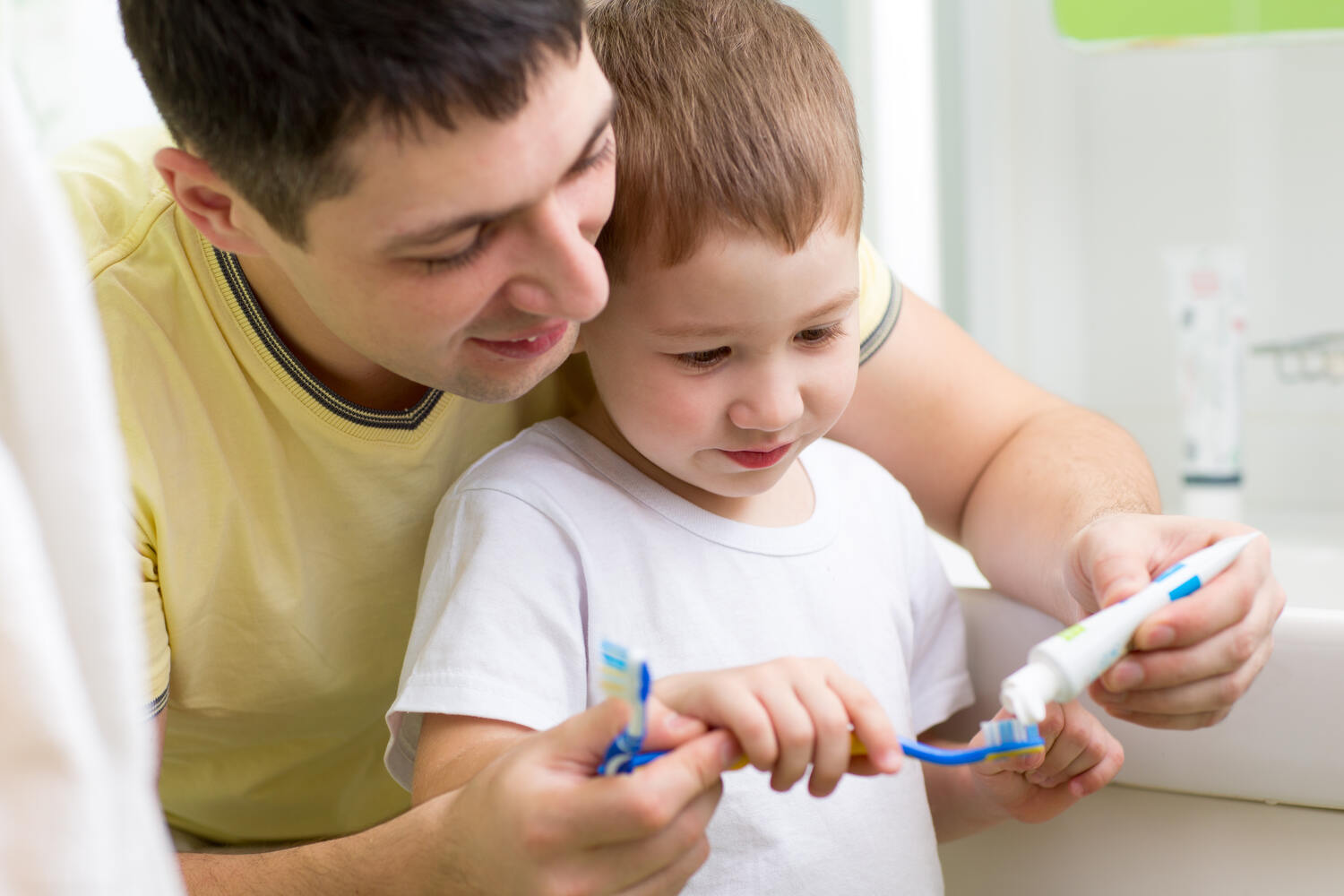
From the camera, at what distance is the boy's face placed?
0.66 metres

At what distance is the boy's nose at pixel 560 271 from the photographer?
597 mm

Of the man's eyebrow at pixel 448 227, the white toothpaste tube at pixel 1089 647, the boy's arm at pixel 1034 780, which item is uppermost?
the man's eyebrow at pixel 448 227

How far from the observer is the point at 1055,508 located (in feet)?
2.69

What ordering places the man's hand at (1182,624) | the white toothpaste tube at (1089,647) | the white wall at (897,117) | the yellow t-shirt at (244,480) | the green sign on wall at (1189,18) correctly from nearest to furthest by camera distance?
the white toothpaste tube at (1089,647) → the man's hand at (1182,624) → the yellow t-shirt at (244,480) → the green sign on wall at (1189,18) → the white wall at (897,117)

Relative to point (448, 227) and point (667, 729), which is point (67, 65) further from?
point (667, 729)

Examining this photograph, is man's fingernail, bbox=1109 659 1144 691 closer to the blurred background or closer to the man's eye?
the man's eye

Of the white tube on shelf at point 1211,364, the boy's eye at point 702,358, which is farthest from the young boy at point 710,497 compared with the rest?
the white tube on shelf at point 1211,364

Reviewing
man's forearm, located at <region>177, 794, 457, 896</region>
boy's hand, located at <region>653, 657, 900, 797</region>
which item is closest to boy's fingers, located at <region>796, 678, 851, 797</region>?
boy's hand, located at <region>653, 657, 900, 797</region>

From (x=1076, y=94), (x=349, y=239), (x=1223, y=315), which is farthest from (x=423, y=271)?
(x=1076, y=94)

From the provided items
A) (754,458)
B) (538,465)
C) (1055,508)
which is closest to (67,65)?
Answer: (538,465)

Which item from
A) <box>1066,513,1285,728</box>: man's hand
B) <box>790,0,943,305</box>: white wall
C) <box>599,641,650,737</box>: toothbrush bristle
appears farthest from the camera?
<box>790,0,943,305</box>: white wall

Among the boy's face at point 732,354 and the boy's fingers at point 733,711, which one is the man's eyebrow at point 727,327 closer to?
the boy's face at point 732,354

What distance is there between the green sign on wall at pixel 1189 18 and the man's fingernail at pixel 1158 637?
0.90 meters

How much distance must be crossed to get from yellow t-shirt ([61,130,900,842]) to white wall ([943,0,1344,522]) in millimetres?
822
